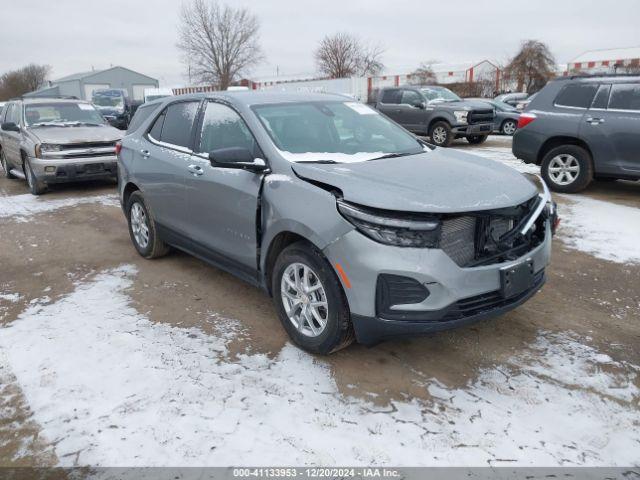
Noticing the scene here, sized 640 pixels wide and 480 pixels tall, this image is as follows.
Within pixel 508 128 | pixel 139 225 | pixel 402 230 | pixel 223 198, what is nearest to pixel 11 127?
pixel 139 225

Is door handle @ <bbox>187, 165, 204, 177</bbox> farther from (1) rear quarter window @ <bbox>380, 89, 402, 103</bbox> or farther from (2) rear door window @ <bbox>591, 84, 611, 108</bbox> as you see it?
(1) rear quarter window @ <bbox>380, 89, 402, 103</bbox>

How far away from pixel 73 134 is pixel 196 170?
6.20m

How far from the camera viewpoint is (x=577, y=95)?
7.83 meters

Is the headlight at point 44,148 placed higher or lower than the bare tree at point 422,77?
lower

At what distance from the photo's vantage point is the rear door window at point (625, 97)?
7.25 m

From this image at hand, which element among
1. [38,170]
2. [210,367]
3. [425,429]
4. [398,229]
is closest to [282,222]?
[398,229]

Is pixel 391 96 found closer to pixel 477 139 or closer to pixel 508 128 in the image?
pixel 477 139

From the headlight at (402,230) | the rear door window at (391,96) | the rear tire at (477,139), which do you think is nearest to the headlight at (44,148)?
the headlight at (402,230)

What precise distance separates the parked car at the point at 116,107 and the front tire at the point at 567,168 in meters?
13.3

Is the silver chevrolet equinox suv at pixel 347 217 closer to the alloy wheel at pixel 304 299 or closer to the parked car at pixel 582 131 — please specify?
the alloy wheel at pixel 304 299

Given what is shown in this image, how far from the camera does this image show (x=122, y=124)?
2236cm

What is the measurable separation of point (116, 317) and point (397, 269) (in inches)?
96.8

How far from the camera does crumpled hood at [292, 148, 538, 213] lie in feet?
9.42

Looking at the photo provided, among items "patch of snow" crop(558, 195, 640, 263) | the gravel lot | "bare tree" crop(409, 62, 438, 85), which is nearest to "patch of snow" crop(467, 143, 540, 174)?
"patch of snow" crop(558, 195, 640, 263)
